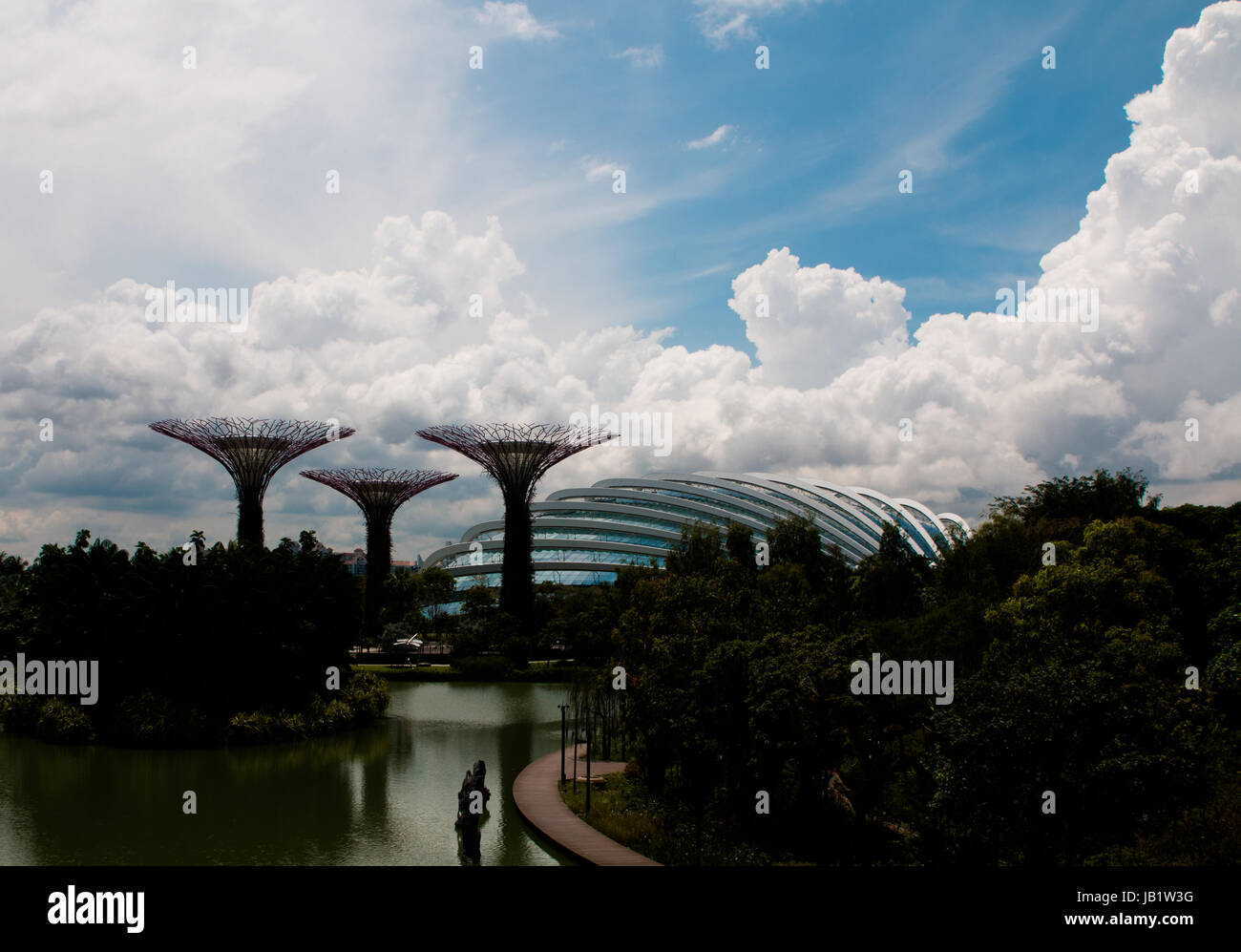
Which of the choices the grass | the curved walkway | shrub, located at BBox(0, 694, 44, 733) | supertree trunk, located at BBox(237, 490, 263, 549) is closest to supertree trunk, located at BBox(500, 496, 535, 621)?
supertree trunk, located at BBox(237, 490, 263, 549)

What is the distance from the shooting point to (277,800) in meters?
21.8

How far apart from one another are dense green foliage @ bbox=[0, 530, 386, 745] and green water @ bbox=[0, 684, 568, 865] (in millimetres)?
1136

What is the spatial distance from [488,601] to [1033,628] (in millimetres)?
52376

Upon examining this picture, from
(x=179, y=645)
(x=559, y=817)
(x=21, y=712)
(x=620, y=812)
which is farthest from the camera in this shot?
(x=21, y=712)

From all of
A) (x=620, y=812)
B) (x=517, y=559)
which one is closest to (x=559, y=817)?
(x=620, y=812)

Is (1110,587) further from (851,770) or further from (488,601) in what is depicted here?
(488,601)

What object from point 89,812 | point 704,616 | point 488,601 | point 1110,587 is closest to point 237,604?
point 89,812

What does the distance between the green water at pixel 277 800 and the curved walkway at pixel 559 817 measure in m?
0.35

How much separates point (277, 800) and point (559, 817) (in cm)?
723

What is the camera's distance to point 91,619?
31547 mm

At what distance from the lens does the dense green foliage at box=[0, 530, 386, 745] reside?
30.0 m

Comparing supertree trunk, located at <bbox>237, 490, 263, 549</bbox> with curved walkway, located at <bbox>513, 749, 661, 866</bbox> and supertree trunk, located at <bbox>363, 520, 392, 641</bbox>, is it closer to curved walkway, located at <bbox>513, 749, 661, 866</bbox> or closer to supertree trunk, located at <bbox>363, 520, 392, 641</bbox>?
supertree trunk, located at <bbox>363, 520, 392, 641</bbox>

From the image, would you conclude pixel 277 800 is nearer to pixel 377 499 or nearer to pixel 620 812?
pixel 620 812

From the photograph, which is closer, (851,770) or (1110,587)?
(851,770)
